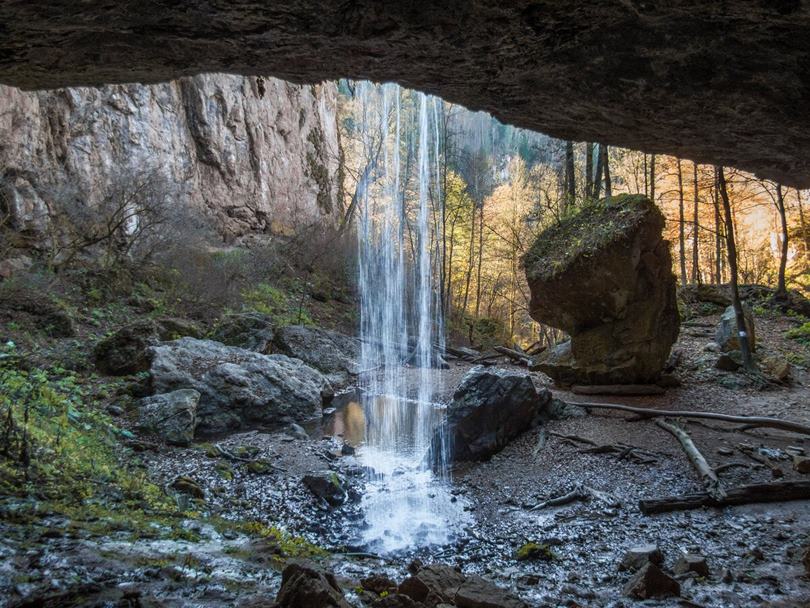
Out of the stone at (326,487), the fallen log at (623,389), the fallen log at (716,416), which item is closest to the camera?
the fallen log at (716,416)

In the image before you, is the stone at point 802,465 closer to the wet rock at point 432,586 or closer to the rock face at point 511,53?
the rock face at point 511,53

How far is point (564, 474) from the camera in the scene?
23.4 ft

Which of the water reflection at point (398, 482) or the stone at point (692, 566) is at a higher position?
the stone at point (692, 566)

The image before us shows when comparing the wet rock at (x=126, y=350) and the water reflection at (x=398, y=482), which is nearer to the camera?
the water reflection at (x=398, y=482)

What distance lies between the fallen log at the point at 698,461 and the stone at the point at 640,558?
186 centimetres

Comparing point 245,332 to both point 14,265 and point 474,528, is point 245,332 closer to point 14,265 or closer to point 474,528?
point 14,265

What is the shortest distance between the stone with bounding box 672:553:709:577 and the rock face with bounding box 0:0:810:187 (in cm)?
363

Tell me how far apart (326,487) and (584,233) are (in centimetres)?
737

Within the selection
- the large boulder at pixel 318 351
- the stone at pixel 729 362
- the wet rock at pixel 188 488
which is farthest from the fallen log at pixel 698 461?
the large boulder at pixel 318 351

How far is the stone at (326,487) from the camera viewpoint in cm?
662

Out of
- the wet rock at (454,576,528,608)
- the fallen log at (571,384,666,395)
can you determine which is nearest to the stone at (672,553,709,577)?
the wet rock at (454,576,528,608)

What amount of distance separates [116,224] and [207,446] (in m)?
8.28

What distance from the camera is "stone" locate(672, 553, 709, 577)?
3.93 m

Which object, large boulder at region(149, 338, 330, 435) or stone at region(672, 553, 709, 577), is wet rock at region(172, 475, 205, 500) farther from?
stone at region(672, 553, 709, 577)
